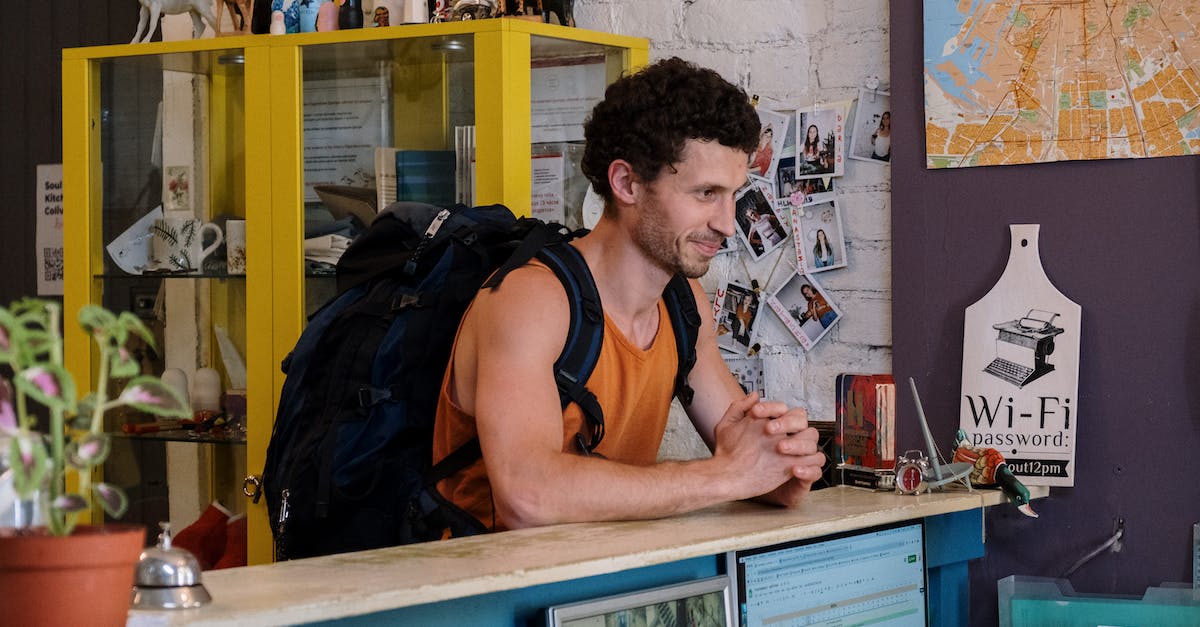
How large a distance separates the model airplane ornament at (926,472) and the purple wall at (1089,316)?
11.8 inches

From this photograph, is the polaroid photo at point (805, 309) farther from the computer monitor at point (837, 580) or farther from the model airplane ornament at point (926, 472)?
the computer monitor at point (837, 580)

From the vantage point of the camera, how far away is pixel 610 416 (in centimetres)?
222

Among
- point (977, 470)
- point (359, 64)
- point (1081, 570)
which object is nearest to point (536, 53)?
point (359, 64)

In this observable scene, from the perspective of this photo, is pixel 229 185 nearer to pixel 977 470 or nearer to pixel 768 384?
pixel 768 384

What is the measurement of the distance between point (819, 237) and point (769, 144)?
8.6 inches

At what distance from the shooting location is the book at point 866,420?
2.23 metres

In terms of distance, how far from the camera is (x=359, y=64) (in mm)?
2973

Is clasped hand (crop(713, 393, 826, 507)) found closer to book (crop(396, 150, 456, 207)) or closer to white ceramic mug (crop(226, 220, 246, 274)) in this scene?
book (crop(396, 150, 456, 207))

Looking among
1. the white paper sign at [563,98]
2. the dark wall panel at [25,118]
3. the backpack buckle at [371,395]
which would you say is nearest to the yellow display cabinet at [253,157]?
the white paper sign at [563,98]

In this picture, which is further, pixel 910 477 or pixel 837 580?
pixel 910 477

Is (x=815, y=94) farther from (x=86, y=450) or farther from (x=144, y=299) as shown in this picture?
(x=86, y=450)

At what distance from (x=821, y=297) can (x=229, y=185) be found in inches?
51.3

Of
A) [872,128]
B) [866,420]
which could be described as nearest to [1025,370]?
[866,420]

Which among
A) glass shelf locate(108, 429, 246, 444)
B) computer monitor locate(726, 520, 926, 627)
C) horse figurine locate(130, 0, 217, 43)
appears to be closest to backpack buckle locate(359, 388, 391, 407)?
computer monitor locate(726, 520, 926, 627)
